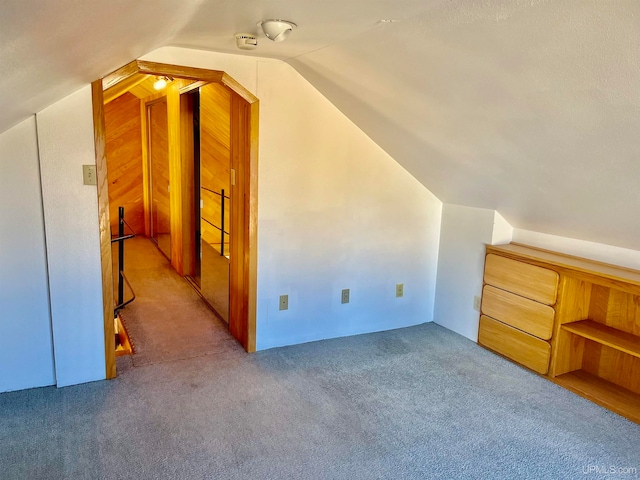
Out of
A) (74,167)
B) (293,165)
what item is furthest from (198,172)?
(74,167)

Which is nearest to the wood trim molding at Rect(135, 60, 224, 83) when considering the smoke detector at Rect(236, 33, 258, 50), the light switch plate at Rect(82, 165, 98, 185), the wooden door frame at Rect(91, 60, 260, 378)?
the wooden door frame at Rect(91, 60, 260, 378)

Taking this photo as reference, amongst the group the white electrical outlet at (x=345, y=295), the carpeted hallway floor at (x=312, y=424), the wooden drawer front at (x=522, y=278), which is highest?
the wooden drawer front at (x=522, y=278)

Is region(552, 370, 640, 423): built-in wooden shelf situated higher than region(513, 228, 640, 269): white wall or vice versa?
region(513, 228, 640, 269): white wall

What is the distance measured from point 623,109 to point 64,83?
234cm

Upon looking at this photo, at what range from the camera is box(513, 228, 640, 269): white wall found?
2.78m

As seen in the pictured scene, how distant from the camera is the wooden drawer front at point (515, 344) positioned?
10.2 ft

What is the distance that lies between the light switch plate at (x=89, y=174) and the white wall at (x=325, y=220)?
79 cm

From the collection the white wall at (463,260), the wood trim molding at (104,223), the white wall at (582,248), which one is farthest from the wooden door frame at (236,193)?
the white wall at (582,248)

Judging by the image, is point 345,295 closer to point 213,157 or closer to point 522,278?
point 522,278

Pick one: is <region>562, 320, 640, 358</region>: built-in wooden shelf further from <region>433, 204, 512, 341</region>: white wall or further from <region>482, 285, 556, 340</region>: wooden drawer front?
<region>433, 204, 512, 341</region>: white wall

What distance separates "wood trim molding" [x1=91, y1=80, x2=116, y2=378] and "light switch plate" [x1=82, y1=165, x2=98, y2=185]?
0.07 feet

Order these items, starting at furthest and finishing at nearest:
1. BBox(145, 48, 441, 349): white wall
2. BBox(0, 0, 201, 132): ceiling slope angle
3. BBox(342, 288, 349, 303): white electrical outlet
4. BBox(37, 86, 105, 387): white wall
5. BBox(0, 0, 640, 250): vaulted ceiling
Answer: BBox(342, 288, 349, 303): white electrical outlet < BBox(145, 48, 441, 349): white wall < BBox(37, 86, 105, 387): white wall < BBox(0, 0, 640, 250): vaulted ceiling < BBox(0, 0, 201, 132): ceiling slope angle

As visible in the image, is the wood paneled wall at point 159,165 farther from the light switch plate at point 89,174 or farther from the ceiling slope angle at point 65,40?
the ceiling slope angle at point 65,40

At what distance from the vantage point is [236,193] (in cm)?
343
